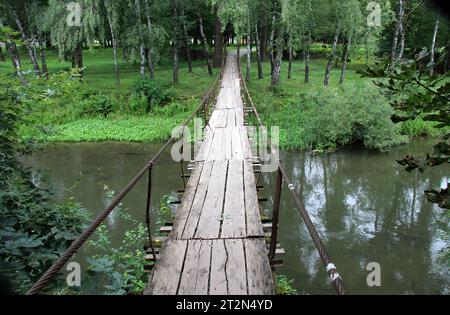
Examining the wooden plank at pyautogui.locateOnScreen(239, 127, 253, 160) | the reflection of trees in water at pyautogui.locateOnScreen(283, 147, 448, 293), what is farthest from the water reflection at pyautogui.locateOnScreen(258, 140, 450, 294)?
the wooden plank at pyautogui.locateOnScreen(239, 127, 253, 160)

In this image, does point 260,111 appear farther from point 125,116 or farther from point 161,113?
point 125,116

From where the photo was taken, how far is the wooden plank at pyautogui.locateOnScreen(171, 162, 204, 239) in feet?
11.5

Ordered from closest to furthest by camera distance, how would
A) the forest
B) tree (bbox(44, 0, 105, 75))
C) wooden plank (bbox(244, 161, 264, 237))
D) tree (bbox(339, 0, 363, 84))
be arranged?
1. the forest
2. wooden plank (bbox(244, 161, 264, 237))
3. tree (bbox(339, 0, 363, 84))
4. tree (bbox(44, 0, 105, 75))

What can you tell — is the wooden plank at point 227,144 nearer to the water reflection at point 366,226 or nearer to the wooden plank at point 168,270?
the water reflection at point 366,226

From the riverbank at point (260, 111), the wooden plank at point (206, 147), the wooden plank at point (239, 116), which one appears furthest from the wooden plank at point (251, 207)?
the riverbank at point (260, 111)

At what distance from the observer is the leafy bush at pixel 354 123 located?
12516 millimetres

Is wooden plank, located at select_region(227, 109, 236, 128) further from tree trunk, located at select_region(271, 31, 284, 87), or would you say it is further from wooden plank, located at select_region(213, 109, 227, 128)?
tree trunk, located at select_region(271, 31, 284, 87)

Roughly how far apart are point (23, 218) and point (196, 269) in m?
1.28

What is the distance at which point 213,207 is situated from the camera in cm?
400

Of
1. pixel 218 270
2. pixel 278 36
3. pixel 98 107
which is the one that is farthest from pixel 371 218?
pixel 98 107

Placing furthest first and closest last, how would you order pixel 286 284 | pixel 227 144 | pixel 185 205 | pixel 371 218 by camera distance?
pixel 371 218 → pixel 227 144 → pixel 286 284 → pixel 185 205

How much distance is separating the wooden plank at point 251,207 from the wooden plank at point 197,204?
475mm
